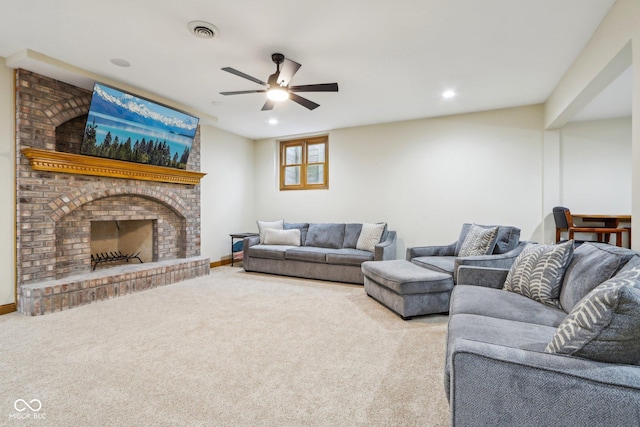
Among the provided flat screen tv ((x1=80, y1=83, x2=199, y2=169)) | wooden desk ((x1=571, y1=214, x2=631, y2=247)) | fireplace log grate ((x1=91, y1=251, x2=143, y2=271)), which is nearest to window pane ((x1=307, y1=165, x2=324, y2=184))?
flat screen tv ((x1=80, y1=83, x2=199, y2=169))

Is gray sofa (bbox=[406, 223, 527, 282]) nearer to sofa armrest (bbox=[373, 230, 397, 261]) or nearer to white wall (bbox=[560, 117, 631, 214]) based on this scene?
sofa armrest (bbox=[373, 230, 397, 261])

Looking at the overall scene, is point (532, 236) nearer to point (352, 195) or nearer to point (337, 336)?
point (352, 195)

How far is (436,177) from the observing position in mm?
4980

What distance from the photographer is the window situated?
A: 5.99 m

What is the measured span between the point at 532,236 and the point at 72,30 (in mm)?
5765

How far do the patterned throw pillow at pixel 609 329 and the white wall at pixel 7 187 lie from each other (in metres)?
4.45

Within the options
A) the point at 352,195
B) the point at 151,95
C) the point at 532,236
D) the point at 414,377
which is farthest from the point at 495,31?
the point at 151,95

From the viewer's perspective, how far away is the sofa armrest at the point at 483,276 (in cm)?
246

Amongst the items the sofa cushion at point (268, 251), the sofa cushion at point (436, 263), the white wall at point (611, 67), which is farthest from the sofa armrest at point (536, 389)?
the sofa cushion at point (268, 251)

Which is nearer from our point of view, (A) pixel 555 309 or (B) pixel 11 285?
(A) pixel 555 309

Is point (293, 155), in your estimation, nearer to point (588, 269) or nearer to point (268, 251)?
point (268, 251)

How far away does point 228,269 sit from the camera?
541cm

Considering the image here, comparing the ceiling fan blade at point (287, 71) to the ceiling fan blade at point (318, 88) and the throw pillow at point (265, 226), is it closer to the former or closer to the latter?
the ceiling fan blade at point (318, 88)

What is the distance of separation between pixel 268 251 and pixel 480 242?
9.92 feet
